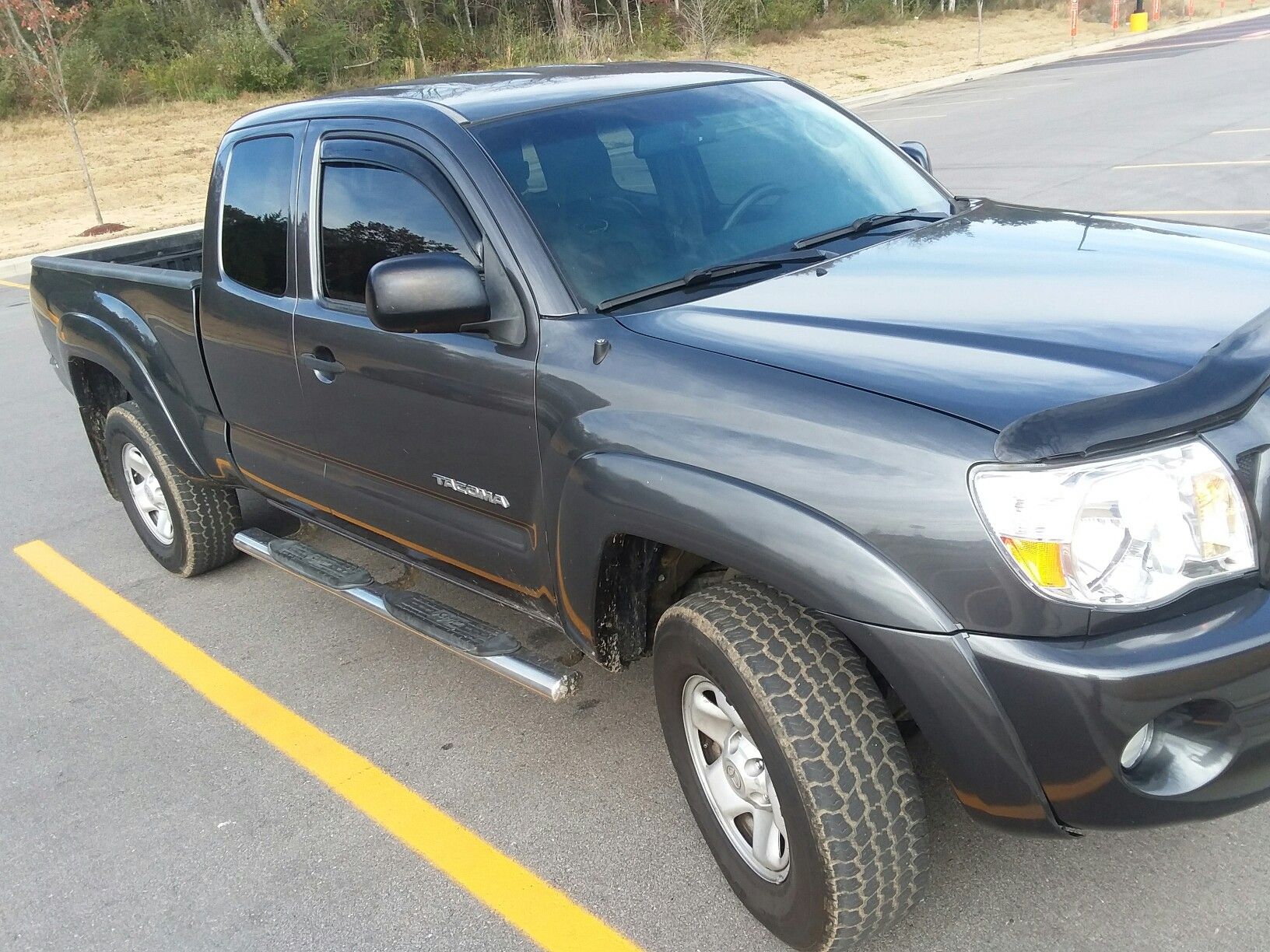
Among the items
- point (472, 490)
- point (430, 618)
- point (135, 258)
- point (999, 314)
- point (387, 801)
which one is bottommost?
point (387, 801)

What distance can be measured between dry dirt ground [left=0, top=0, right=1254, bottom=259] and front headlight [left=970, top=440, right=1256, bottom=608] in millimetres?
16566

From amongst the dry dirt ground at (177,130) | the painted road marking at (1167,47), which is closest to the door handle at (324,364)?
the dry dirt ground at (177,130)

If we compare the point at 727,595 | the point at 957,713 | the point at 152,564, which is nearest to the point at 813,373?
the point at 727,595

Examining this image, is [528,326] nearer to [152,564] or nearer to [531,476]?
[531,476]

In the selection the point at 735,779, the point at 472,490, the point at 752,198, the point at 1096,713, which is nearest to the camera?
Answer: the point at 1096,713

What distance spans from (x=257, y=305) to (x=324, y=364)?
1.70ft

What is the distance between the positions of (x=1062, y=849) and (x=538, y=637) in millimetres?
1931

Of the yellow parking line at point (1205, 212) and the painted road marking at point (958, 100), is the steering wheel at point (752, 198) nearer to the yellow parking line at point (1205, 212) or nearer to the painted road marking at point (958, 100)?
the yellow parking line at point (1205, 212)

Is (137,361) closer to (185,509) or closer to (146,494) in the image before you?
(185,509)

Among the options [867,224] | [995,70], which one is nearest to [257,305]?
[867,224]

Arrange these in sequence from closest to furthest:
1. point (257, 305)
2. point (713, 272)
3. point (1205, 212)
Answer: point (713, 272)
point (257, 305)
point (1205, 212)

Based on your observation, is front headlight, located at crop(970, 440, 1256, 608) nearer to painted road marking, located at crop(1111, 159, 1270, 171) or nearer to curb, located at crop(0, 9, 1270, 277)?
painted road marking, located at crop(1111, 159, 1270, 171)

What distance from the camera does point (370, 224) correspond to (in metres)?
3.39

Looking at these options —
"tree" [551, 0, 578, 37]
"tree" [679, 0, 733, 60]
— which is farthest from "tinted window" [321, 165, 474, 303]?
"tree" [551, 0, 578, 37]
